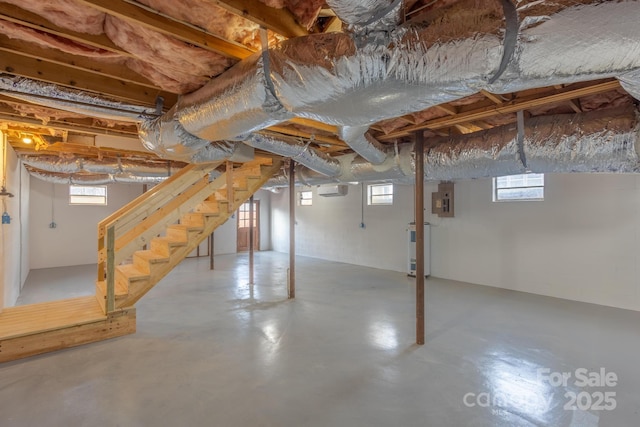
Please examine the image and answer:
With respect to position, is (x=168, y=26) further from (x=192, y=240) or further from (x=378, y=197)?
(x=378, y=197)

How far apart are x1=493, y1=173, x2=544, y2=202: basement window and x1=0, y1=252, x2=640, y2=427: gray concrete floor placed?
1516 mm

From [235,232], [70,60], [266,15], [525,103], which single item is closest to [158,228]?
[70,60]

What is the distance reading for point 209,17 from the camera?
58.6 inches

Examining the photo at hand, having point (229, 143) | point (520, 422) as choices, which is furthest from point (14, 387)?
point (520, 422)

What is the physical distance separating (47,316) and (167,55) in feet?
9.25

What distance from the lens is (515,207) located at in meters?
4.67

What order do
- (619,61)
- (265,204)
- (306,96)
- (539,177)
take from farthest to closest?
1. (265,204)
2. (539,177)
3. (306,96)
4. (619,61)

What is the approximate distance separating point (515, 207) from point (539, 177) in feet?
1.72

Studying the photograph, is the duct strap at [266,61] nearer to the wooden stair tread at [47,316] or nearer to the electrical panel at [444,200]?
the wooden stair tread at [47,316]

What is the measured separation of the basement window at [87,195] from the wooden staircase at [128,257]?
454 centimetres

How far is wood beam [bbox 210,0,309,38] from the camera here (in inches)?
52.4

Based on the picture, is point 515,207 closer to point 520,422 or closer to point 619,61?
point 520,422

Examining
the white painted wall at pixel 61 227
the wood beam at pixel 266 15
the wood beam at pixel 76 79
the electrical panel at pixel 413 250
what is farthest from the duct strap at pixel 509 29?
the white painted wall at pixel 61 227

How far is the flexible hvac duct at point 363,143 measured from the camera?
2355 millimetres
